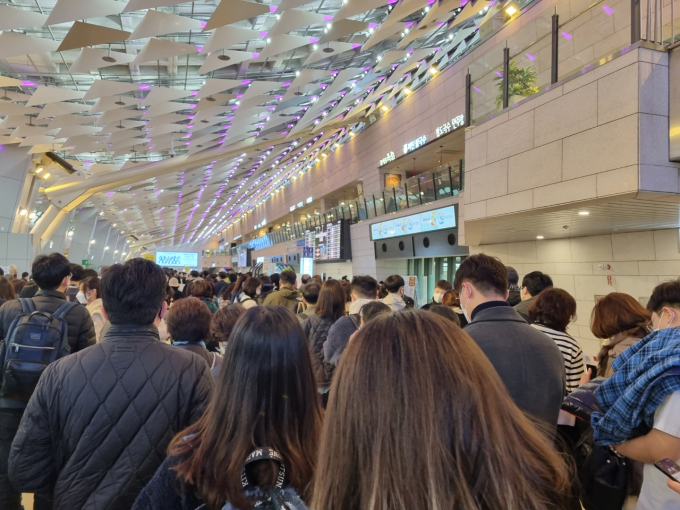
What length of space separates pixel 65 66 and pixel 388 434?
14955mm

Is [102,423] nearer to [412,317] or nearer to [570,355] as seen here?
[412,317]

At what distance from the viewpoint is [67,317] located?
2941 millimetres

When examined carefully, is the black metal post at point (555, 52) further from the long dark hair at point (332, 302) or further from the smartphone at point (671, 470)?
the smartphone at point (671, 470)

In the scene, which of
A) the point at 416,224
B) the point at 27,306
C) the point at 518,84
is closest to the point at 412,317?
the point at 27,306

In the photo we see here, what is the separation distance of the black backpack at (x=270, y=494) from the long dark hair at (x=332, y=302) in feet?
9.50

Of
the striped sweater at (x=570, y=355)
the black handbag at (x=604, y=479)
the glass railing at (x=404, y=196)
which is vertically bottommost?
the black handbag at (x=604, y=479)

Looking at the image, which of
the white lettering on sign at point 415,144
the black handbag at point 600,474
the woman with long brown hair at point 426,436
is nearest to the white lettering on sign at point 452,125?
the white lettering on sign at point 415,144

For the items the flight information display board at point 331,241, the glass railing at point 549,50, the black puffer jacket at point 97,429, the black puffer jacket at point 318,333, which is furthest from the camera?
the flight information display board at point 331,241

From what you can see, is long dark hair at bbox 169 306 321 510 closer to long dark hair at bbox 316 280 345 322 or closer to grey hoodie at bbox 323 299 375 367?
grey hoodie at bbox 323 299 375 367

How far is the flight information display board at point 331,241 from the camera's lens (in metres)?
17.4

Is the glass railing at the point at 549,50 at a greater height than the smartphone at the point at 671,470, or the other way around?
the glass railing at the point at 549,50

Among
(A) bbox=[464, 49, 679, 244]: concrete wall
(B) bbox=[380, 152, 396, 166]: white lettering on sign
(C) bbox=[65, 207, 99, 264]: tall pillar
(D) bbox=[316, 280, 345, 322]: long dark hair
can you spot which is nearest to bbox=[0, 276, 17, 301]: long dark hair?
(D) bbox=[316, 280, 345, 322]: long dark hair

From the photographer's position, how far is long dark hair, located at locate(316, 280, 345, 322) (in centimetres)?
389

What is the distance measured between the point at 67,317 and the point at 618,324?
12.1 ft
